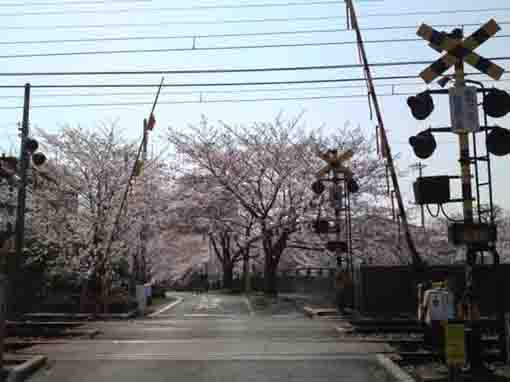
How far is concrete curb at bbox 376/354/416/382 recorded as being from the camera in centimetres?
823

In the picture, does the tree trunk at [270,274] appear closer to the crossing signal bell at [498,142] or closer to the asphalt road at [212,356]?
the asphalt road at [212,356]

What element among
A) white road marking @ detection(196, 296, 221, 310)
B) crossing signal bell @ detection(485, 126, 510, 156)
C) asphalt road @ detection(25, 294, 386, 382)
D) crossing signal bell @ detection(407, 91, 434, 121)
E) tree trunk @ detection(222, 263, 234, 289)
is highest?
crossing signal bell @ detection(407, 91, 434, 121)

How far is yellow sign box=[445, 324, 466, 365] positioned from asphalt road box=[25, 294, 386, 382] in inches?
56.9

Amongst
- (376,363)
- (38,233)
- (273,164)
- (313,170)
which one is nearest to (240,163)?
(273,164)

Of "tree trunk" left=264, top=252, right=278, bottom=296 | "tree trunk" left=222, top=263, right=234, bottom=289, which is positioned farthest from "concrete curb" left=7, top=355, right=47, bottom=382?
"tree trunk" left=222, top=263, right=234, bottom=289

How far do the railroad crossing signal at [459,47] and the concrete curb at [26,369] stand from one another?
7.35 metres

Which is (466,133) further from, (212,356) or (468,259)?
(212,356)

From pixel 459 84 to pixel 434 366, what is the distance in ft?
14.1

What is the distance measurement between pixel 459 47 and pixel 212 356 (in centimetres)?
634

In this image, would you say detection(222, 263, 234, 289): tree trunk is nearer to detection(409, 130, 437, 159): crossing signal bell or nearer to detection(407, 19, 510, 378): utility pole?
detection(407, 19, 510, 378): utility pole

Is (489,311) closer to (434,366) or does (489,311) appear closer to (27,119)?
(434,366)

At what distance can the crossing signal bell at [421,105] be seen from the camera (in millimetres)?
8953

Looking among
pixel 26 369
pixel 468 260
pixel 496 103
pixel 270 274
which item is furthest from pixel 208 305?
pixel 496 103

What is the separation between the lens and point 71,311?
23.6 metres
